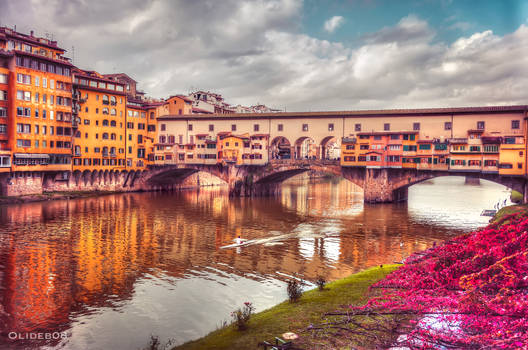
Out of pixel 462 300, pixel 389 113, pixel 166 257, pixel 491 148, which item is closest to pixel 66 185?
pixel 166 257

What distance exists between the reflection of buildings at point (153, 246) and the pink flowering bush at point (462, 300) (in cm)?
960

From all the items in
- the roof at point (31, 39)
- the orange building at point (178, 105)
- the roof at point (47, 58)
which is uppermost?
the roof at point (31, 39)

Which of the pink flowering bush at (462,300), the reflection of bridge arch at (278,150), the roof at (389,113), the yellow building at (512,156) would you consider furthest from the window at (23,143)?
the yellow building at (512,156)

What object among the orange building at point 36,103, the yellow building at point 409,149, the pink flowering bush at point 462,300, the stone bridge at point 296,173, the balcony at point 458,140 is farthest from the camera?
the yellow building at point 409,149

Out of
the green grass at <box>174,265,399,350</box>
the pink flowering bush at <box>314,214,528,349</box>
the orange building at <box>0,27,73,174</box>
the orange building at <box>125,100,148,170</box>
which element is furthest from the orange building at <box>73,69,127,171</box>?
the pink flowering bush at <box>314,214,528,349</box>

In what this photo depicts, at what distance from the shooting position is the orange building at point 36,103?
57.2 meters

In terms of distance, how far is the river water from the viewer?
18422 millimetres

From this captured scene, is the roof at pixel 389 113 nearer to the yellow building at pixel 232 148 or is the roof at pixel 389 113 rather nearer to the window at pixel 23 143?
the yellow building at pixel 232 148

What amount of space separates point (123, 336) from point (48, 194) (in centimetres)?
5241

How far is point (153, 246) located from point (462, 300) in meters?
25.9

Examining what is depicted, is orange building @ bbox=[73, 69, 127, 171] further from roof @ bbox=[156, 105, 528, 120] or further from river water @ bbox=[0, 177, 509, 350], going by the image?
river water @ bbox=[0, 177, 509, 350]

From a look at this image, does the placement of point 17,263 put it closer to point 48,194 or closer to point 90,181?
point 48,194

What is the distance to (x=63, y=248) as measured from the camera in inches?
1268

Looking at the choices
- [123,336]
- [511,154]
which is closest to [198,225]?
[123,336]
